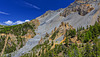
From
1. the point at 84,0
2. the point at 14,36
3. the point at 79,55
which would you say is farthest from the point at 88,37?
the point at 84,0

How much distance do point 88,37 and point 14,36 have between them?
63673 mm

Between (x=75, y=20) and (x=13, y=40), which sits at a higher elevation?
(x=75, y=20)

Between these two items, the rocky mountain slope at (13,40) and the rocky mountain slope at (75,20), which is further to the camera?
the rocky mountain slope at (13,40)

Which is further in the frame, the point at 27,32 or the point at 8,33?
the point at 27,32

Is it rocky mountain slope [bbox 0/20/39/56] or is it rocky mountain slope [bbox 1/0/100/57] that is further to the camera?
rocky mountain slope [bbox 0/20/39/56]

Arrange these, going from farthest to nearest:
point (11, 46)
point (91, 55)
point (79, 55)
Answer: point (11, 46) → point (79, 55) → point (91, 55)

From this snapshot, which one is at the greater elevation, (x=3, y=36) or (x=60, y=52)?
(x=3, y=36)

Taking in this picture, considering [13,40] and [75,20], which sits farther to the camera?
[75,20]

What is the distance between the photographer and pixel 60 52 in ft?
82.7

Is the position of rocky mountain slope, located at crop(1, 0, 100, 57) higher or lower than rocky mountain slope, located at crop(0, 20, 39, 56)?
higher

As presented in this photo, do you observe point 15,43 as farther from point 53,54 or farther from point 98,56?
point 98,56

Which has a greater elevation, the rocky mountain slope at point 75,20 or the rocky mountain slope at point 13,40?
the rocky mountain slope at point 75,20

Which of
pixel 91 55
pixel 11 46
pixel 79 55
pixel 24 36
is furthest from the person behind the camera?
pixel 24 36

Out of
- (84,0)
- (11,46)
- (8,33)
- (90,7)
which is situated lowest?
(11,46)
